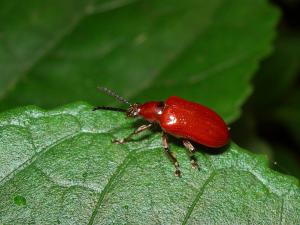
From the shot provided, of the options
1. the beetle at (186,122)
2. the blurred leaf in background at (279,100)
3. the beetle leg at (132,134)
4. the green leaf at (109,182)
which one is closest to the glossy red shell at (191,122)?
the beetle at (186,122)

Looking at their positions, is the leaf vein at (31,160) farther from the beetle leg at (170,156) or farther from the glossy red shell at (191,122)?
the glossy red shell at (191,122)

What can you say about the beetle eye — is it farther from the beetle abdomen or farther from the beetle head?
the beetle head

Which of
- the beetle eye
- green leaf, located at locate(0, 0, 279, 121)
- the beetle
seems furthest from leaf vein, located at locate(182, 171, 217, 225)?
green leaf, located at locate(0, 0, 279, 121)

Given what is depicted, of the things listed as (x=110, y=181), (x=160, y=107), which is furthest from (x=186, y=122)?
(x=110, y=181)

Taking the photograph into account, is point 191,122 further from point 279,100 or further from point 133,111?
point 279,100

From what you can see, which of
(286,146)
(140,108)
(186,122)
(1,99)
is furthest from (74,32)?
(286,146)
